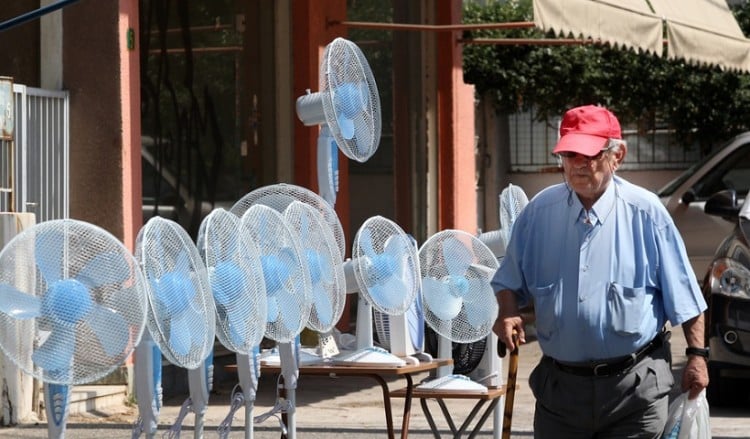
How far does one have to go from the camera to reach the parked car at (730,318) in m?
9.69

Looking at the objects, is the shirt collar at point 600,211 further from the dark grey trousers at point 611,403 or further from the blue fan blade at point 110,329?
the blue fan blade at point 110,329

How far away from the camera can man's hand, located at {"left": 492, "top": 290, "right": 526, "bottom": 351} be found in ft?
17.7

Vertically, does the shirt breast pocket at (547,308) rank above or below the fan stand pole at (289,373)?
above

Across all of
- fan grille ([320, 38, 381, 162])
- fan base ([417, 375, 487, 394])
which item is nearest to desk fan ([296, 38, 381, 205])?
fan grille ([320, 38, 381, 162])

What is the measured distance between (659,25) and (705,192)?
2.85 meters

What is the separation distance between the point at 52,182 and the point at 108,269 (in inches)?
193

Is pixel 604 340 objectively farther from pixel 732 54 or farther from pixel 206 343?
pixel 732 54

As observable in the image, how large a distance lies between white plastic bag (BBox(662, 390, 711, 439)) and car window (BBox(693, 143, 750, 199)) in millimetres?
10200

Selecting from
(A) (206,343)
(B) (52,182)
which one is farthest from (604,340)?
(B) (52,182)

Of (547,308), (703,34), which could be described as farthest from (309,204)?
(703,34)

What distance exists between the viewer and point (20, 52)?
10125 mm

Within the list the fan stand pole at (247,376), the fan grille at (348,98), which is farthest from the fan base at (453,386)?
the fan stand pole at (247,376)

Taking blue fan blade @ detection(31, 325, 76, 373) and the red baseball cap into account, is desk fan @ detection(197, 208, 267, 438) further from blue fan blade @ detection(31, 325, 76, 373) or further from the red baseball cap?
the red baseball cap

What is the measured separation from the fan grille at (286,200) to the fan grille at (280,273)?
2.29 feet
